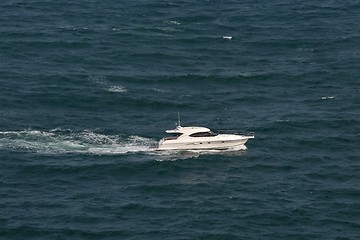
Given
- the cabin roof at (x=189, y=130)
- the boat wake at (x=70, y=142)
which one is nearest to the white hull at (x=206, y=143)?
the cabin roof at (x=189, y=130)

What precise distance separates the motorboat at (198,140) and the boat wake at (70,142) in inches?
143

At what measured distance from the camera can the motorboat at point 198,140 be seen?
581ft

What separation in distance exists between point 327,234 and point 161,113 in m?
48.7

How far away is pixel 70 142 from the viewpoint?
179 meters

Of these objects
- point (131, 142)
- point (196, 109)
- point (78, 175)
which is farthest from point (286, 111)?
point (78, 175)

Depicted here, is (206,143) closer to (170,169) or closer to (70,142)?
(170,169)

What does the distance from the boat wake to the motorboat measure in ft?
11.9

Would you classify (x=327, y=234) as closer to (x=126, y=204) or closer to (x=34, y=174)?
(x=126, y=204)

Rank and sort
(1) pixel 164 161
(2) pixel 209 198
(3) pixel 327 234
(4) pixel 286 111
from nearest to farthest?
1. (3) pixel 327 234
2. (2) pixel 209 198
3. (1) pixel 164 161
4. (4) pixel 286 111

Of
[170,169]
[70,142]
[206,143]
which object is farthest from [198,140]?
[70,142]

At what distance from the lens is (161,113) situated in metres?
193

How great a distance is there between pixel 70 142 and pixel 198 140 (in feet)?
61.8

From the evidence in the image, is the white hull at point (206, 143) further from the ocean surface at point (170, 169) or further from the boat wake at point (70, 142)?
the boat wake at point (70, 142)

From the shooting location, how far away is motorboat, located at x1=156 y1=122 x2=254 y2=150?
177000 mm
